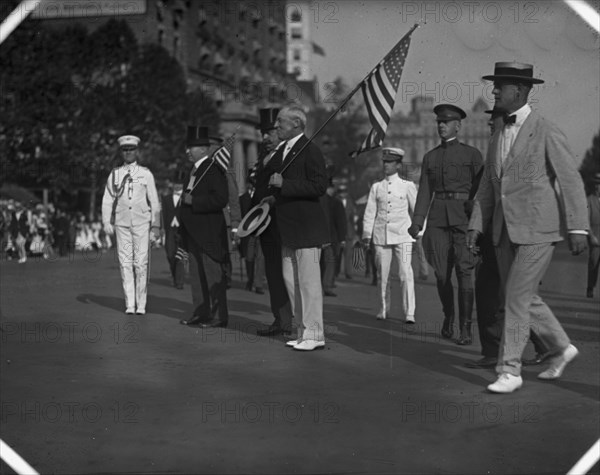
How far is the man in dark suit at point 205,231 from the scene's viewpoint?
424 inches

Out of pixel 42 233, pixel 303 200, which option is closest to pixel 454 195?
pixel 303 200

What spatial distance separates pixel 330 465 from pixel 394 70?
199 inches

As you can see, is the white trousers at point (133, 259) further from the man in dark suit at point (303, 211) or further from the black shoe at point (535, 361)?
the black shoe at point (535, 361)

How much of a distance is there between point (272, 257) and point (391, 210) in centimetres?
208

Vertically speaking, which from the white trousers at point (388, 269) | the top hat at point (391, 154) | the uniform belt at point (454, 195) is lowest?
the white trousers at point (388, 269)

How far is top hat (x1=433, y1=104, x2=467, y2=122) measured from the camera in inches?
361

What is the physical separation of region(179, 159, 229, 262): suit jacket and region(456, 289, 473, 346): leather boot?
2.48m

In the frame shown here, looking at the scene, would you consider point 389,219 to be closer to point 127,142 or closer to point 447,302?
point 447,302

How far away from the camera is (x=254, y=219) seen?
31.0 ft

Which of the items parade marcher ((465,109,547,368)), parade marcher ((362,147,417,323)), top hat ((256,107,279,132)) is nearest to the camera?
parade marcher ((465,109,547,368))

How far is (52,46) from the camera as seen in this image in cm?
4191

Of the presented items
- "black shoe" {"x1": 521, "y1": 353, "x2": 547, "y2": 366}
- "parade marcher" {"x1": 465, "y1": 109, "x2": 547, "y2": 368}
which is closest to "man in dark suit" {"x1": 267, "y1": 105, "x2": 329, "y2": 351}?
"parade marcher" {"x1": 465, "y1": 109, "x2": 547, "y2": 368}

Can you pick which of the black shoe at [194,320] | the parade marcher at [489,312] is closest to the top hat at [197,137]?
the black shoe at [194,320]

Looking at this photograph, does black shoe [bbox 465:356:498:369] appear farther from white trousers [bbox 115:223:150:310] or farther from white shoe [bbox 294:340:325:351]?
white trousers [bbox 115:223:150:310]
